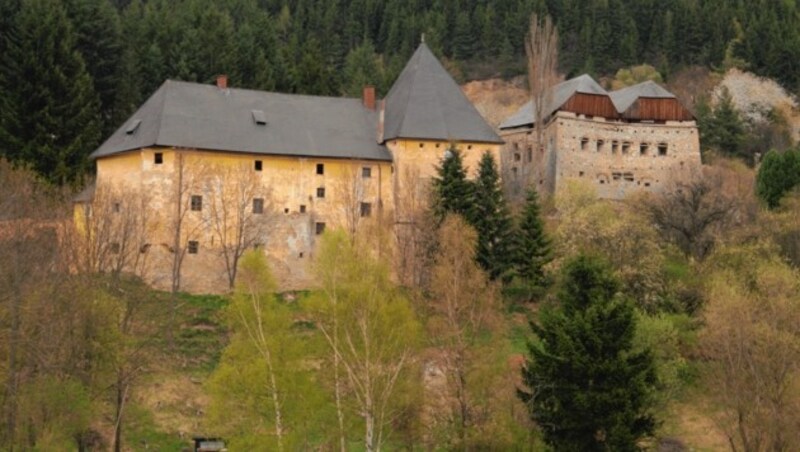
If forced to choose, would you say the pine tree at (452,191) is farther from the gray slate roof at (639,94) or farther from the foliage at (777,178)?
the gray slate roof at (639,94)

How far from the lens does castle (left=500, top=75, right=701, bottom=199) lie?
189 ft

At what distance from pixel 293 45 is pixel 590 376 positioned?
5349 centimetres

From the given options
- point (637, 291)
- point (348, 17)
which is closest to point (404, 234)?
point (637, 291)

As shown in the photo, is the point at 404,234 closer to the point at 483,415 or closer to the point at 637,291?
the point at 637,291

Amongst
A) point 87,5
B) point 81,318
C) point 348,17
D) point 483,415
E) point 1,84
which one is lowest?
point 483,415

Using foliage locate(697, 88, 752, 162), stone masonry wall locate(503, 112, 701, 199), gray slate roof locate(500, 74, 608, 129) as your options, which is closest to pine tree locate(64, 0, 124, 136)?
stone masonry wall locate(503, 112, 701, 199)

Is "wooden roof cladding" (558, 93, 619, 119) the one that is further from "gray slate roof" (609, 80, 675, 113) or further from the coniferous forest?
the coniferous forest

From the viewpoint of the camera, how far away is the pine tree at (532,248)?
39.9m

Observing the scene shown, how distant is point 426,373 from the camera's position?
31000 mm

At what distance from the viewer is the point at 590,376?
951 inches

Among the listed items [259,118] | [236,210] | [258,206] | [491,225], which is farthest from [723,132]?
[236,210]

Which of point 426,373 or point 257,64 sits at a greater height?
point 257,64

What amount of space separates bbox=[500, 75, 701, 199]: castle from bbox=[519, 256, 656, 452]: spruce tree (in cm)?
3173

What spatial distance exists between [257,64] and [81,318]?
1265 inches
